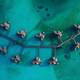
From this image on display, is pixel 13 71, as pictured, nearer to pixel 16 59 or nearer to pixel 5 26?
pixel 16 59

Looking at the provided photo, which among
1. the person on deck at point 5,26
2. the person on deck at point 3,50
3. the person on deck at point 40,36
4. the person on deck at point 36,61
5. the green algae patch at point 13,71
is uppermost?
the person on deck at point 5,26

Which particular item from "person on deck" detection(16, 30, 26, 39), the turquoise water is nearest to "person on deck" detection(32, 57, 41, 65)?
the turquoise water

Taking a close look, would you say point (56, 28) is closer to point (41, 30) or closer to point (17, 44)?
point (41, 30)

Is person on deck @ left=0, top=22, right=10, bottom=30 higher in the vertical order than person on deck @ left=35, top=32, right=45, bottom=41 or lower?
higher

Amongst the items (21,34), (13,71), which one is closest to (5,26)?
(21,34)

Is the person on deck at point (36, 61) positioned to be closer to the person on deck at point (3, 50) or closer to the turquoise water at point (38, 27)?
the turquoise water at point (38, 27)

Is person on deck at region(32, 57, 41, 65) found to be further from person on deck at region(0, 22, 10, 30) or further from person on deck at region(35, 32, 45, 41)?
person on deck at region(0, 22, 10, 30)

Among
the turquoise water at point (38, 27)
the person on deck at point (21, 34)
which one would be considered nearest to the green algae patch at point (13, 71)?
the turquoise water at point (38, 27)

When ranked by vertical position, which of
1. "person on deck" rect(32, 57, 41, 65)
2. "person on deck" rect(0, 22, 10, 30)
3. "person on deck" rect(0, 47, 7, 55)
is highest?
"person on deck" rect(0, 22, 10, 30)
